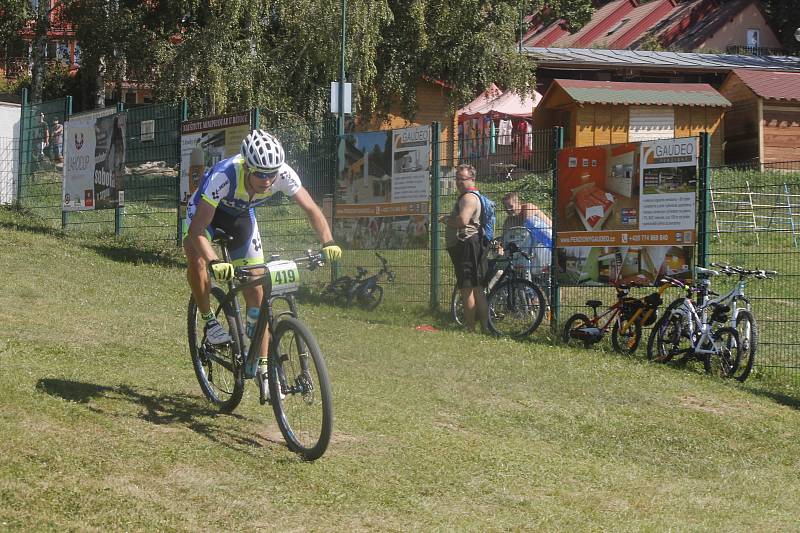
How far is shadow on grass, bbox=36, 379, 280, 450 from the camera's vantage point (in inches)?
278

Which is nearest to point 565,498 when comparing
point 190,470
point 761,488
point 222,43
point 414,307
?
point 761,488

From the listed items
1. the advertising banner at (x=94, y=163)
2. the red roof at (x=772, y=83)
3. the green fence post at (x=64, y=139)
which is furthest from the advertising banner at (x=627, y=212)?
the red roof at (x=772, y=83)

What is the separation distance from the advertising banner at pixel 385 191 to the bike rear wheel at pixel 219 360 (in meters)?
6.28

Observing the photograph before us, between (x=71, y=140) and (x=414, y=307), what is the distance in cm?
893

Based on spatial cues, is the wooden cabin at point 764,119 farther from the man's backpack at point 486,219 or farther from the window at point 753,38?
the man's backpack at point 486,219

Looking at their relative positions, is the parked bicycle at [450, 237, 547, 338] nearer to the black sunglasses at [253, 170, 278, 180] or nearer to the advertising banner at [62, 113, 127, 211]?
the black sunglasses at [253, 170, 278, 180]

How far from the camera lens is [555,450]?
25.3ft

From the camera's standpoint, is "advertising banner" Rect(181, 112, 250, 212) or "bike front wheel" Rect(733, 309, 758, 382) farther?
"advertising banner" Rect(181, 112, 250, 212)

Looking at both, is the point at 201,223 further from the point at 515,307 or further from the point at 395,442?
the point at 515,307

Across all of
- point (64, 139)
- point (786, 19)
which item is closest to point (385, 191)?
point (64, 139)

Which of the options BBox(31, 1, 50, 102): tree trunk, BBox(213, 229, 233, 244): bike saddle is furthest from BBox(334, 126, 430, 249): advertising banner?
BBox(31, 1, 50, 102): tree trunk

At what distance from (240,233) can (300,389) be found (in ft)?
4.52

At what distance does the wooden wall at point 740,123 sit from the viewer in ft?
124

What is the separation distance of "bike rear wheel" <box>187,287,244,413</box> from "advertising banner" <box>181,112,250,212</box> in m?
8.21
